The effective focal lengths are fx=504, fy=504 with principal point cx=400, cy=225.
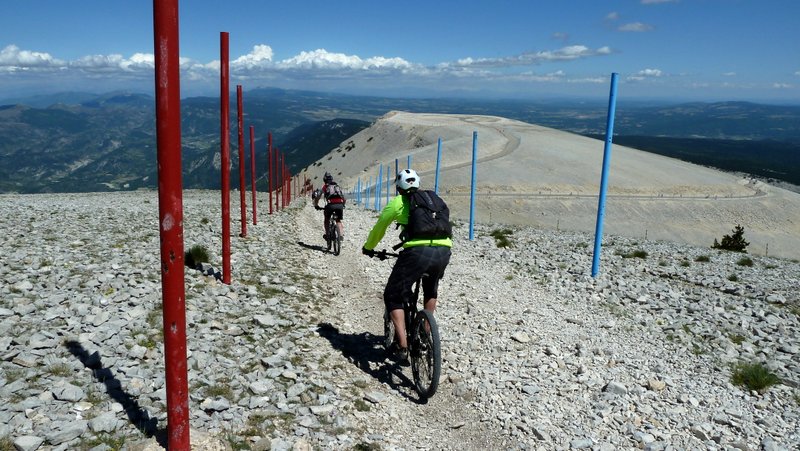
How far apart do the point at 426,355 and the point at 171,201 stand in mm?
4206

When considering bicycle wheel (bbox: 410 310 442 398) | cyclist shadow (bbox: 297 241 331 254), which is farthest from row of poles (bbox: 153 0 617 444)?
cyclist shadow (bbox: 297 241 331 254)

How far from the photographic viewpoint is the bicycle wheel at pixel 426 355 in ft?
22.0

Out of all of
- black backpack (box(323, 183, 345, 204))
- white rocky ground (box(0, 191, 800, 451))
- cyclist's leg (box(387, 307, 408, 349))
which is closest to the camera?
white rocky ground (box(0, 191, 800, 451))

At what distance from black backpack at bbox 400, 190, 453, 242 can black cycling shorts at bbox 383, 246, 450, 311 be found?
20 centimetres

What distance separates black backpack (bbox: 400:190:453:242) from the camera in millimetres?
6812

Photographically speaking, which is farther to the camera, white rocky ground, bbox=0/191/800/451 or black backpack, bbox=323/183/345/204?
black backpack, bbox=323/183/345/204

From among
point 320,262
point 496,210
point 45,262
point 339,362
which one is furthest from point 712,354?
point 496,210

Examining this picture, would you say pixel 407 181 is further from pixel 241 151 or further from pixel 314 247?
pixel 314 247

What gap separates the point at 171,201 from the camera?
13.9ft

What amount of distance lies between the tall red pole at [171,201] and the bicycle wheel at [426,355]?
3.14 metres

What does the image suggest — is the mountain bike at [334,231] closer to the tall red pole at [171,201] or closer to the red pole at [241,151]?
the red pole at [241,151]

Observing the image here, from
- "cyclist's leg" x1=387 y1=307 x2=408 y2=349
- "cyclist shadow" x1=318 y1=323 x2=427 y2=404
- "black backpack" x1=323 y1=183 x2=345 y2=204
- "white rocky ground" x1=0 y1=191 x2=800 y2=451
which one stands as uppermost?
"black backpack" x1=323 y1=183 x2=345 y2=204

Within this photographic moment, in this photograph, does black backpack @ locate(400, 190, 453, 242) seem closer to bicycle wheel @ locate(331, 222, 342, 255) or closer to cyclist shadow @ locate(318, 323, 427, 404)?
cyclist shadow @ locate(318, 323, 427, 404)

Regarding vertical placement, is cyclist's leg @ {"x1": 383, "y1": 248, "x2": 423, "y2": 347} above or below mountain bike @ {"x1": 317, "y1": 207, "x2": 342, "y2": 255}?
above
